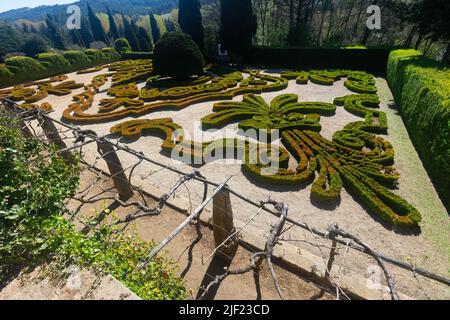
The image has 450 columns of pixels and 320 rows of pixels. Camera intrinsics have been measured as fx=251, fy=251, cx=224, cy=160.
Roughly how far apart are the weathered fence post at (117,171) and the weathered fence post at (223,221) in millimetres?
2915

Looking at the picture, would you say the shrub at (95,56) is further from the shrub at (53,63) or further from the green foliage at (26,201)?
the green foliage at (26,201)

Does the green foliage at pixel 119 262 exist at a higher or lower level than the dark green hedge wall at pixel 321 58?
higher

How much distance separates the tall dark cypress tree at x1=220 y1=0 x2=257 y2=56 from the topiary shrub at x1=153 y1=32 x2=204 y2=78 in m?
5.47

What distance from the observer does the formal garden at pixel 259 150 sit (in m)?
3.37

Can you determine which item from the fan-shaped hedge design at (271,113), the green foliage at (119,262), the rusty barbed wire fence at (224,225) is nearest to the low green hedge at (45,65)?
the rusty barbed wire fence at (224,225)

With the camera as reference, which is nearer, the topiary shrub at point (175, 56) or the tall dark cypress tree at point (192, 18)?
the topiary shrub at point (175, 56)

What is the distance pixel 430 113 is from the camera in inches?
281

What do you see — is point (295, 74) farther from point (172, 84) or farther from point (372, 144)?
point (372, 144)

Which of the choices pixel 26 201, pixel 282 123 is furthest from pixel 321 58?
pixel 26 201

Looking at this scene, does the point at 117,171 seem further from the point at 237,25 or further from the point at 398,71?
the point at 237,25

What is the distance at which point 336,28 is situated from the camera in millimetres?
33625

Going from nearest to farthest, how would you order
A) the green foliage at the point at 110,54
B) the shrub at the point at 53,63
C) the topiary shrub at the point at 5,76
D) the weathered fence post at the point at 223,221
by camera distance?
the weathered fence post at the point at 223,221
the topiary shrub at the point at 5,76
the shrub at the point at 53,63
the green foliage at the point at 110,54

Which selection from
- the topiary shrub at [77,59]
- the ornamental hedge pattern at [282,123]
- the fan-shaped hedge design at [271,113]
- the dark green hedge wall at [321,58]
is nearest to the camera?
the ornamental hedge pattern at [282,123]

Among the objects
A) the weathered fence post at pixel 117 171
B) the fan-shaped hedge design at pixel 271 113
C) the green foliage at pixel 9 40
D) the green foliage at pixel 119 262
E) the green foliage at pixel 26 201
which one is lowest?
the green foliage at pixel 9 40
